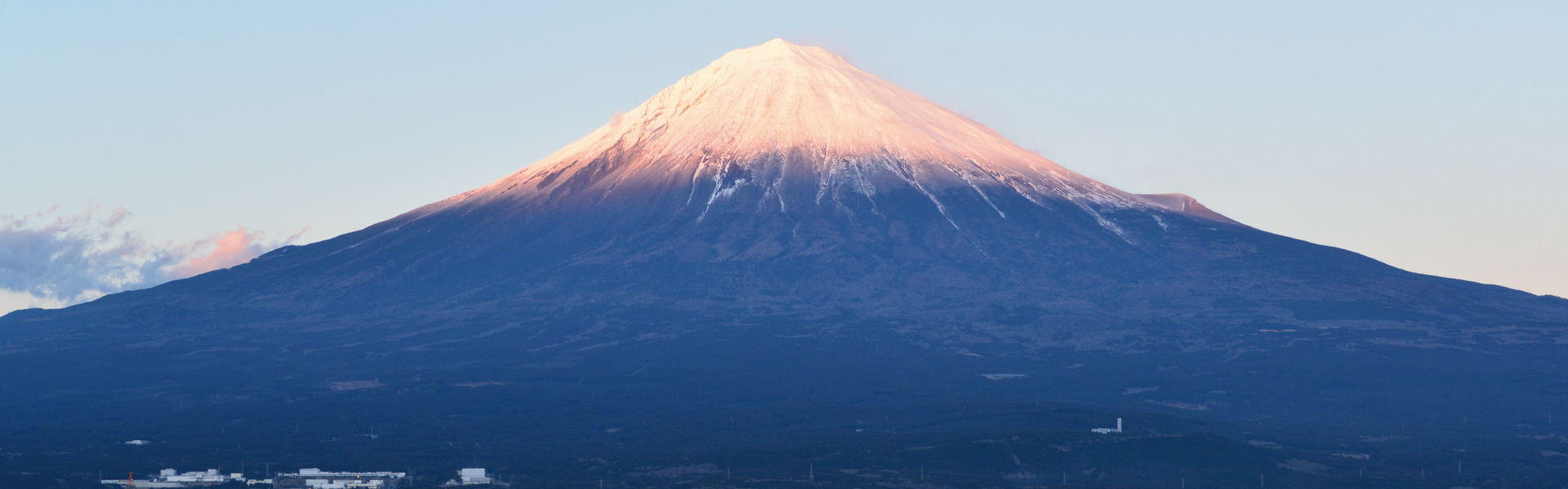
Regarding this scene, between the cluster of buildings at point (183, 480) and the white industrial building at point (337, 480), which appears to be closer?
the white industrial building at point (337, 480)

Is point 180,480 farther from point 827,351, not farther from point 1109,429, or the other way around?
point 827,351

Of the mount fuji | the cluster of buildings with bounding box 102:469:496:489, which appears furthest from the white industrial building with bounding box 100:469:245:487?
the mount fuji

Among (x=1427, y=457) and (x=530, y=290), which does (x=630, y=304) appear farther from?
(x=1427, y=457)

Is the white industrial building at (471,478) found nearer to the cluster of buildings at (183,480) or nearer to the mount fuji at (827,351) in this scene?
the cluster of buildings at (183,480)

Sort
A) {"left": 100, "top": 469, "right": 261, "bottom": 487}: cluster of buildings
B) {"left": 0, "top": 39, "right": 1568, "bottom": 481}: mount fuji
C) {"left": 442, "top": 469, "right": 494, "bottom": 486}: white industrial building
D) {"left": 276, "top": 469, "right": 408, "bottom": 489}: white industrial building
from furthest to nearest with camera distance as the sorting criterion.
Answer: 1. {"left": 0, "top": 39, "right": 1568, "bottom": 481}: mount fuji
2. {"left": 442, "top": 469, "right": 494, "bottom": 486}: white industrial building
3. {"left": 100, "top": 469, "right": 261, "bottom": 487}: cluster of buildings
4. {"left": 276, "top": 469, "right": 408, "bottom": 489}: white industrial building

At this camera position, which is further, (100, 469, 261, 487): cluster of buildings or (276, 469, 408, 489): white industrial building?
(100, 469, 261, 487): cluster of buildings

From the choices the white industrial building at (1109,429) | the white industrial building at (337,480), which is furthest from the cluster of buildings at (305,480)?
the white industrial building at (1109,429)

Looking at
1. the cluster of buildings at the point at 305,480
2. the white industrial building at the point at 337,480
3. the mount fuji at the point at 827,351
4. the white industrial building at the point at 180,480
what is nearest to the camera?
the white industrial building at the point at 337,480

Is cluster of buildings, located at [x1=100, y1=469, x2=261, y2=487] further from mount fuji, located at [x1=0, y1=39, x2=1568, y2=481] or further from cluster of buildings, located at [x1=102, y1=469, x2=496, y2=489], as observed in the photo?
mount fuji, located at [x1=0, y1=39, x2=1568, y2=481]
